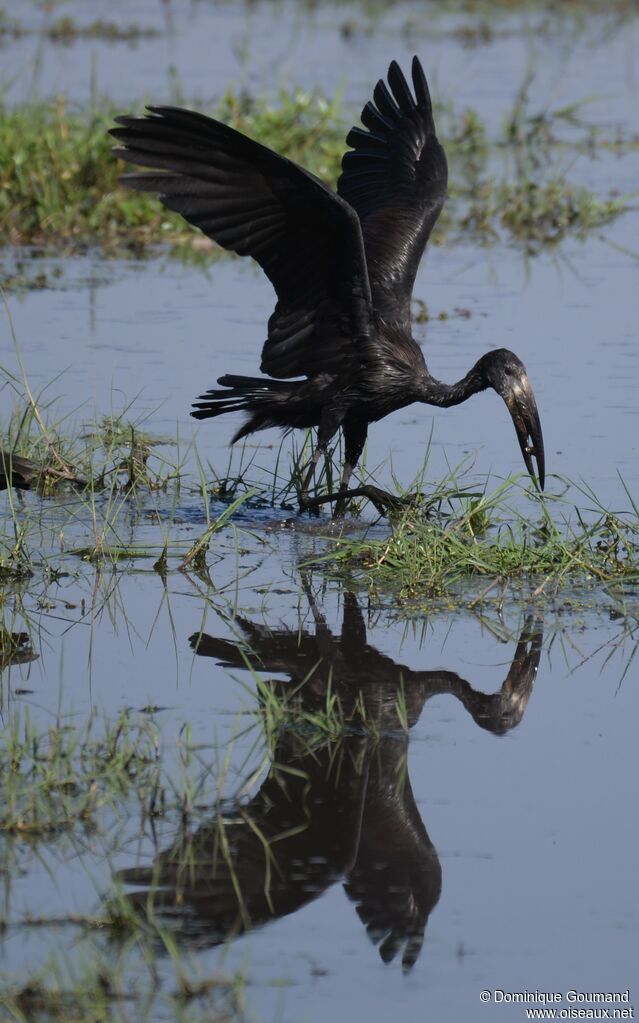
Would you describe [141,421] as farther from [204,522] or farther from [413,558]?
[413,558]

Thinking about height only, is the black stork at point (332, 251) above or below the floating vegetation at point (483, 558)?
above

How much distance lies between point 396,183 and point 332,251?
1468mm

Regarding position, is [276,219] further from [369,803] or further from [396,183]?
[369,803]

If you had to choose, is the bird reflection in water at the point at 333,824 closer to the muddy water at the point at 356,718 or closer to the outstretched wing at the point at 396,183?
the muddy water at the point at 356,718

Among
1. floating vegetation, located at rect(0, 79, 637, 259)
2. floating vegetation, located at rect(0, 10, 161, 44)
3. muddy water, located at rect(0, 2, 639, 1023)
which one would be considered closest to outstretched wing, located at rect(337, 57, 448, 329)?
muddy water, located at rect(0, 2, 639, 1023)

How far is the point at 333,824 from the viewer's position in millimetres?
4125

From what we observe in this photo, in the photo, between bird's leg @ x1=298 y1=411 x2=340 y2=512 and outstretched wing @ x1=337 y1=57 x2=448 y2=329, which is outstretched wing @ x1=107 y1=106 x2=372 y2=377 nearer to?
bird's leg @ x1=298 y1=411 x2=340 y2=512

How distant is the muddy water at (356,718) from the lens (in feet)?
11.6

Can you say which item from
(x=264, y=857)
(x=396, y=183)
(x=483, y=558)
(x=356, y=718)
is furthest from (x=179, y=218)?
(x=264, y=857)

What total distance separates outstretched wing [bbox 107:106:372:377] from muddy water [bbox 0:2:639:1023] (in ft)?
2.30

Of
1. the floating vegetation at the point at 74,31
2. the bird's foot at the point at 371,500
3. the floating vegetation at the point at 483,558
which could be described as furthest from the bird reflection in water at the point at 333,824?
the floating vegetation at the point at 74,31

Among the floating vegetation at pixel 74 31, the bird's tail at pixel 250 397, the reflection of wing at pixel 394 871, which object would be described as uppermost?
the floating vegetation at pixel 74 31

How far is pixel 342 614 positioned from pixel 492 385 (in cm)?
146

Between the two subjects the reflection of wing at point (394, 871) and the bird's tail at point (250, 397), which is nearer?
the reflection of wing at point (394, 871)
